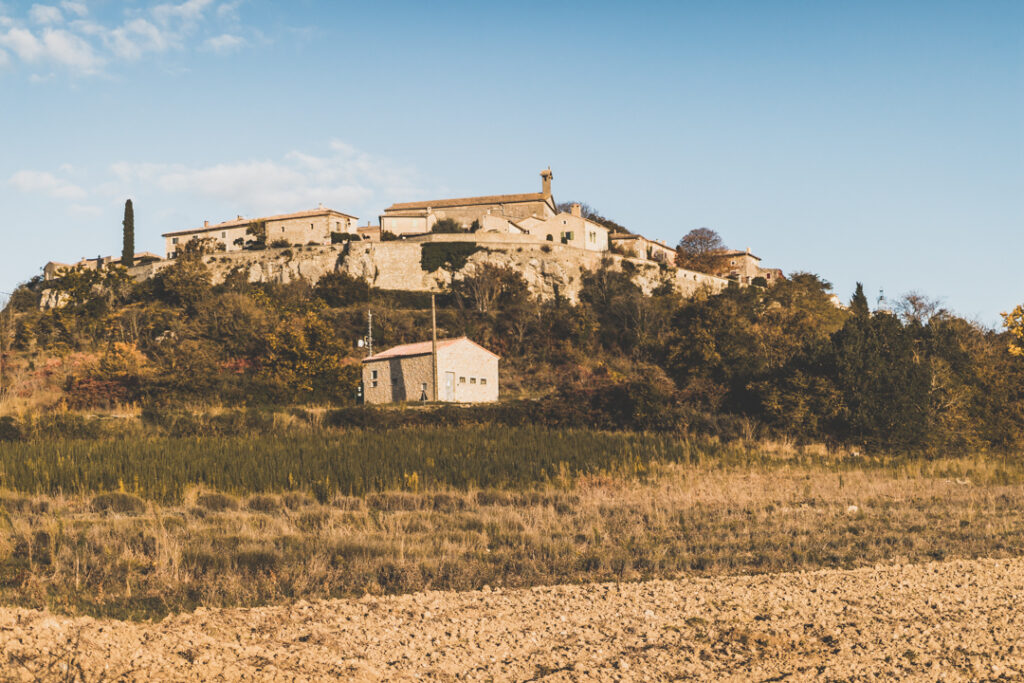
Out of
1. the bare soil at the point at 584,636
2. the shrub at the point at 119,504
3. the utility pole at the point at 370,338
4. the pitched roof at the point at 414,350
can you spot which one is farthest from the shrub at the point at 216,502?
A: the utility pole at the point at 370,338

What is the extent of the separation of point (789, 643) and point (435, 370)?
36484 mm

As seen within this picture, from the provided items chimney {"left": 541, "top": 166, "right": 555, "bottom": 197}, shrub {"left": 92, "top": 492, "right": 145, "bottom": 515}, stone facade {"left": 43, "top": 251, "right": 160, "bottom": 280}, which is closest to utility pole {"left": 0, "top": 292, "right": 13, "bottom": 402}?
stone facade {"left": 43, "top": 251, "right": 160, "bottom": 280}

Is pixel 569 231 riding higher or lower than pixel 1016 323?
higher

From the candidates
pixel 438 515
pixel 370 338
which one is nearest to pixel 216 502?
pixel 438 515

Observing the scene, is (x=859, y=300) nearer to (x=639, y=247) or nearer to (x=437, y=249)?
(x=639, y=247)

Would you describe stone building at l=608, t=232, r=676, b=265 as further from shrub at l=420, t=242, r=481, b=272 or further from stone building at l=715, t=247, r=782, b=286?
shrub at l=420, t=242, r=481, b=272

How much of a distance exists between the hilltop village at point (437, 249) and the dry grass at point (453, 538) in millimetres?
51221

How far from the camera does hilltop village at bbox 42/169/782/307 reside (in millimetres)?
67500

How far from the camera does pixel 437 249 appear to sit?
68.5m

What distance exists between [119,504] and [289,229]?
68.0m

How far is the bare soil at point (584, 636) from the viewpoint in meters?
5.50

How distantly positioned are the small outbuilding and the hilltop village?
21066 mm

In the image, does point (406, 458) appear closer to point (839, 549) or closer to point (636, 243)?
point (839, 549)

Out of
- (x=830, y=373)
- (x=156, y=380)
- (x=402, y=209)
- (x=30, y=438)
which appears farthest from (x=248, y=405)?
(x=402, y=209)
